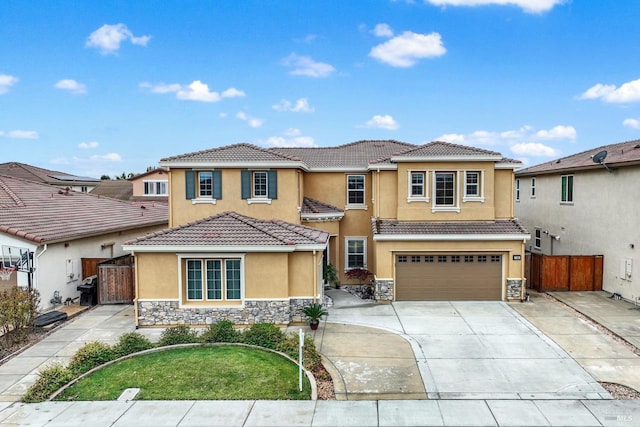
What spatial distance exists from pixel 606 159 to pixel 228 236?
51.5ft

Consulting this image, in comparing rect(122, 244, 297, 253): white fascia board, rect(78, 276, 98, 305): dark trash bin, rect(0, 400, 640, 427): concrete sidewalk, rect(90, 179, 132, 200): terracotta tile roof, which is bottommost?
rect(0, 400, 640, 427): concrete sidewalk

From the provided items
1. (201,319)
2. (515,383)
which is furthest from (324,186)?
(515,383)

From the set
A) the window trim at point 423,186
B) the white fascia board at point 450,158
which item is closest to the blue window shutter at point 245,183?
the white fascia board at point 450,158

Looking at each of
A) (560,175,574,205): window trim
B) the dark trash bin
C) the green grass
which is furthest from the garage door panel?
the dark trash bin

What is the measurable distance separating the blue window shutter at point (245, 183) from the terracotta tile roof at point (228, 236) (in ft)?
8.12

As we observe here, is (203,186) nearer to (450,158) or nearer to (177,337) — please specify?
(177,337)

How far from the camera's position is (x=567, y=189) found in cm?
2036

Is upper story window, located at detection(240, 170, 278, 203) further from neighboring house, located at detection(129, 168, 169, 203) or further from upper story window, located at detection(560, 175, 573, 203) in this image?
neighboring house, located at detection(129, 168, 169, 203)

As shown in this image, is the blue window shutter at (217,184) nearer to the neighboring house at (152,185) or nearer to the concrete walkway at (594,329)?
the concrete walkway at (594,329)

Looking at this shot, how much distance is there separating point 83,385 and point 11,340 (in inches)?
169

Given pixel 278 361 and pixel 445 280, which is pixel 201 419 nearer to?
pixel 278 361

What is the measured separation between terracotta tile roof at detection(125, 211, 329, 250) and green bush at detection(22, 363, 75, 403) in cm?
444

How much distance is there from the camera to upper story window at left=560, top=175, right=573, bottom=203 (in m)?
20.0

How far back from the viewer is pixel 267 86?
2600 cm
